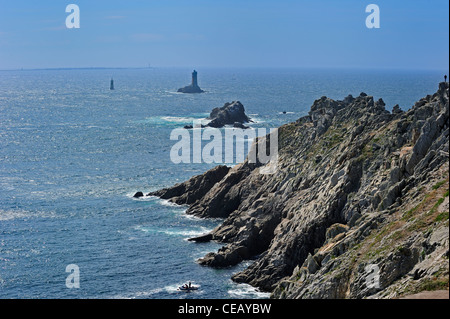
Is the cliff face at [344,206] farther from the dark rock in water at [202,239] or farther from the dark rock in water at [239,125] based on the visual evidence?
the dark rock in water at [239,125]

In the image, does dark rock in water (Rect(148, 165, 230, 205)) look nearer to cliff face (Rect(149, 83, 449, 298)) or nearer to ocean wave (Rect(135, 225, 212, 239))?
cliff face (Rect(149, 83, 449, 298))

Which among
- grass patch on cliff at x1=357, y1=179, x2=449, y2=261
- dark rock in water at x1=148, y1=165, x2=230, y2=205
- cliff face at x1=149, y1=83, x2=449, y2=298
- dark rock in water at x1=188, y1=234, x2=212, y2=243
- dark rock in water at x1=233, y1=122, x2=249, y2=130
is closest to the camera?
cliff face at x1=149, y1=83, x2=449, y2=298

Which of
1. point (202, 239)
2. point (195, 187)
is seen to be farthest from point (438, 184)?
point (195, 187)

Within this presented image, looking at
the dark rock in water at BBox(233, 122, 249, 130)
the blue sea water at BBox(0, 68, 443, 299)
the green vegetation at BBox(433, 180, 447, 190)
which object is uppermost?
the green vegetation at BBox(433, 180, 447, 190)

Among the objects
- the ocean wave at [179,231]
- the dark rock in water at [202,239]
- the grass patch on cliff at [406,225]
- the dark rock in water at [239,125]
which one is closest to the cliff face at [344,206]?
the grass patch on cliff at [406,225]

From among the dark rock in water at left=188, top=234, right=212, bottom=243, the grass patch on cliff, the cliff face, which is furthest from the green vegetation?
the dark rock in water at left=188, top=234, right=212, bottom=243

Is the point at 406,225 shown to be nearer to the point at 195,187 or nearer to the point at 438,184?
the point at 438,184
